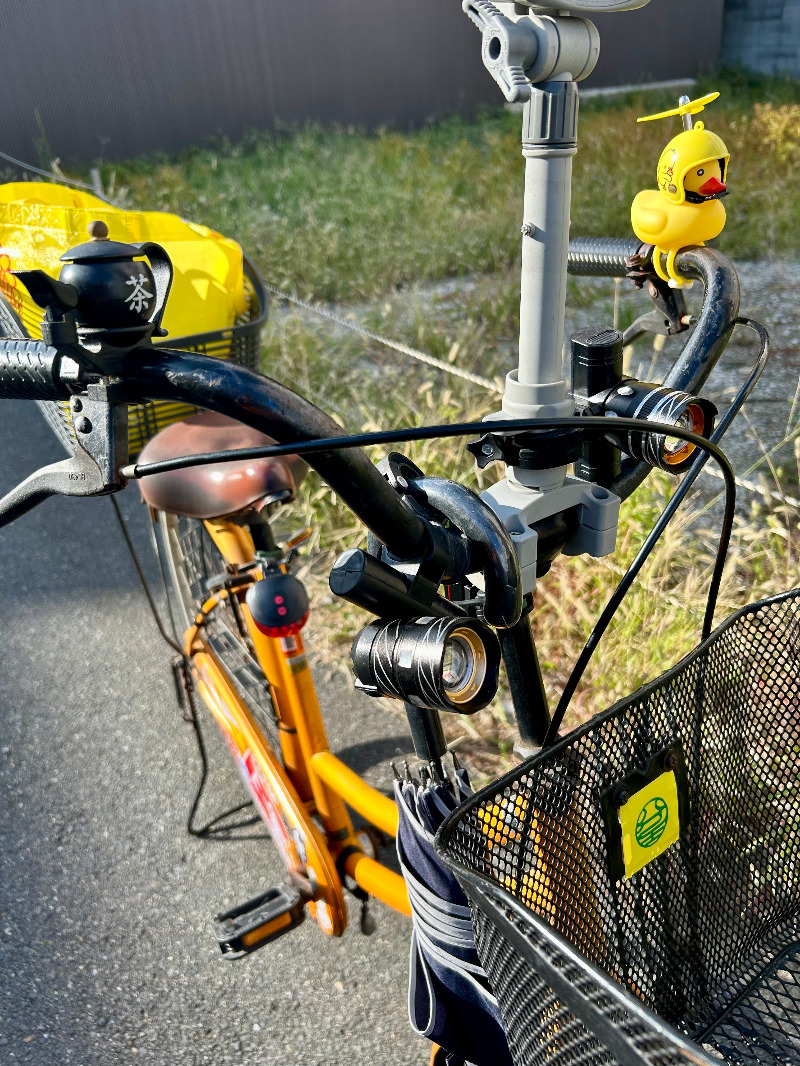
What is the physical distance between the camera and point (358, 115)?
13.0m

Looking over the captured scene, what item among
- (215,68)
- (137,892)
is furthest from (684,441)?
(215,68)

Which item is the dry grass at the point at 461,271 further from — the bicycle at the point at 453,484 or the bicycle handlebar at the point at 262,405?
the bicycle handlebar at the point at 262,405

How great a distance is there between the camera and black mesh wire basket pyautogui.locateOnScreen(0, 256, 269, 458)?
6.52ft

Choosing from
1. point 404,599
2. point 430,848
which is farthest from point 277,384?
point 430,848

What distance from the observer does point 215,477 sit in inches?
73.7

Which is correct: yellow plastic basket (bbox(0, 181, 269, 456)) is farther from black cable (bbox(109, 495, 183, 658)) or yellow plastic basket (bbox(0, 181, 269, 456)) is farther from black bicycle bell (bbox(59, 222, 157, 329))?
black bicycle bell (bbox(59, 222, 157, 329))

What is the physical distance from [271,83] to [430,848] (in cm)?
1322

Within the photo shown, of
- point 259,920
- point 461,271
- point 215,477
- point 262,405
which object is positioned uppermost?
point 262,405

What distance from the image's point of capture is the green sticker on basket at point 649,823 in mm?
1045

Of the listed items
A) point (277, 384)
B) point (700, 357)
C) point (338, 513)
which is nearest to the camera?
point (277, 384)

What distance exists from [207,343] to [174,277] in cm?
28

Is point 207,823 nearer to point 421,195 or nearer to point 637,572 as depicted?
point 637,572

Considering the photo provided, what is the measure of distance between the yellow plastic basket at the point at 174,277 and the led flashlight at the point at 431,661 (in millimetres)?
1343

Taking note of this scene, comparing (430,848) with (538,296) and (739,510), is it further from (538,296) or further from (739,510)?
(739,510)
